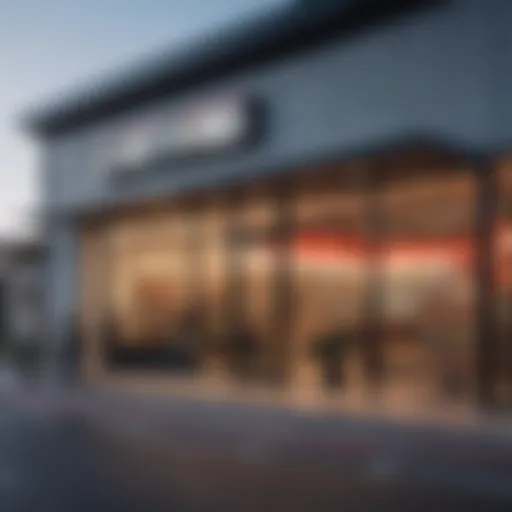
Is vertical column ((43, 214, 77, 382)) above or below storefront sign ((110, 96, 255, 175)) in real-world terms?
below

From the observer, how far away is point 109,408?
66.4 ft

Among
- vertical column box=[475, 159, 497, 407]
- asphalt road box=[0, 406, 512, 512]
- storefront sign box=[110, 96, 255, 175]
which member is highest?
storefront sign box=[110, 96, 255, 175]

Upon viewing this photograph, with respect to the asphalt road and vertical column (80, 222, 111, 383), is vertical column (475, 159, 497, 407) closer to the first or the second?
the asphalt road

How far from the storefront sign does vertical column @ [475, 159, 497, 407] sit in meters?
5.59

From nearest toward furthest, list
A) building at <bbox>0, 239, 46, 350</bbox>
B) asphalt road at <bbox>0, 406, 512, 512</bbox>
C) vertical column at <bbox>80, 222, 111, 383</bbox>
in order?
asphalt road at <bbox>0, 406, 512, 512</bbox>, vertical column at <bbox>80, 222, 111, 383</bbox>, building at <bbox>0, 239, 46, 350</bbox>

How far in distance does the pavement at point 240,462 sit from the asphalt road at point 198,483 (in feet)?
0.04

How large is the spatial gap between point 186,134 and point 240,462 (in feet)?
42.4

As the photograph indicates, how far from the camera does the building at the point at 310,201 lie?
18859mm

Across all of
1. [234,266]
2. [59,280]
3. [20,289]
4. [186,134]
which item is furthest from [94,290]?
[20,289]

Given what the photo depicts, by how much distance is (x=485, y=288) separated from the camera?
19.0m

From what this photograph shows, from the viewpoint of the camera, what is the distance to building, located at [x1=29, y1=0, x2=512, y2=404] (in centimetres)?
1886

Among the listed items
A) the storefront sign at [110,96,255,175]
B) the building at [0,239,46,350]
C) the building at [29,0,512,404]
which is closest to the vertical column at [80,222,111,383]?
the building at [29,0,512,404]

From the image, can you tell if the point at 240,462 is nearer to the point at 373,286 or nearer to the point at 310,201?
the point at 373,286

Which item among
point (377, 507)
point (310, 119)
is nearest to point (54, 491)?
point (377, 507)
